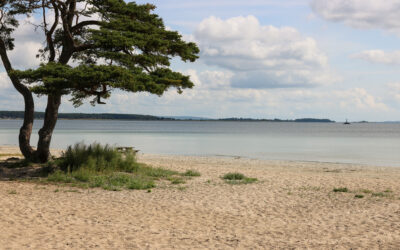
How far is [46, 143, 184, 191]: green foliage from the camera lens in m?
12.8

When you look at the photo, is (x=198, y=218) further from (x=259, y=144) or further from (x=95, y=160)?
(x=259, y=144)

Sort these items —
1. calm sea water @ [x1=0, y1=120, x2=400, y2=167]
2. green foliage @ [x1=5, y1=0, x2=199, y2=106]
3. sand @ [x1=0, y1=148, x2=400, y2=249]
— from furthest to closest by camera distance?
1. calm sea water @ [x1=0, y1=120, x2=400, y2=167]
2. green foliage @ [x1=5, y1=0, x2=199, y2=106]
3. sand @ [x1=0, y1=148, x2=400, y2=249]

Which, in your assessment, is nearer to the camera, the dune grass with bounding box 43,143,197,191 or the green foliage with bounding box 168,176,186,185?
the dune grass with bounding box 43,143,197,191

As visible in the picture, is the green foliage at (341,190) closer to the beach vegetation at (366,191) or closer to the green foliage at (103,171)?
the beach vegetation at (366,191)

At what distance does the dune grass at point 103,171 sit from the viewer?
12828mm

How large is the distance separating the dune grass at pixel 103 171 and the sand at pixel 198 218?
2.74ft

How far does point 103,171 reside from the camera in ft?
47.2

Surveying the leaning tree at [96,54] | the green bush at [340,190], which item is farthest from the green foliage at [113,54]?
the green bush at [340,190]

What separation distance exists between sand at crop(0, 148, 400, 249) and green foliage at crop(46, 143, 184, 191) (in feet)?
2.70

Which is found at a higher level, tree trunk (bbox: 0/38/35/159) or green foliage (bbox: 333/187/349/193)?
tree trunk (bbox: 0/38/35/159)

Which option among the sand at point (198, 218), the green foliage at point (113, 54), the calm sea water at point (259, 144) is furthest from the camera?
the calm sea water at point (259, 144)

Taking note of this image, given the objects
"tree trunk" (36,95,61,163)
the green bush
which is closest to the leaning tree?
"tree trunk" (36,95,61,163)

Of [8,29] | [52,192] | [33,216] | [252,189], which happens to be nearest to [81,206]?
[33,216]

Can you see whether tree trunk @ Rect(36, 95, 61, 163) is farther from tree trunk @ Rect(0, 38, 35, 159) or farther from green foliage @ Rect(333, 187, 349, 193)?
green foliage @ Rect(333, 187, 349, 193)
